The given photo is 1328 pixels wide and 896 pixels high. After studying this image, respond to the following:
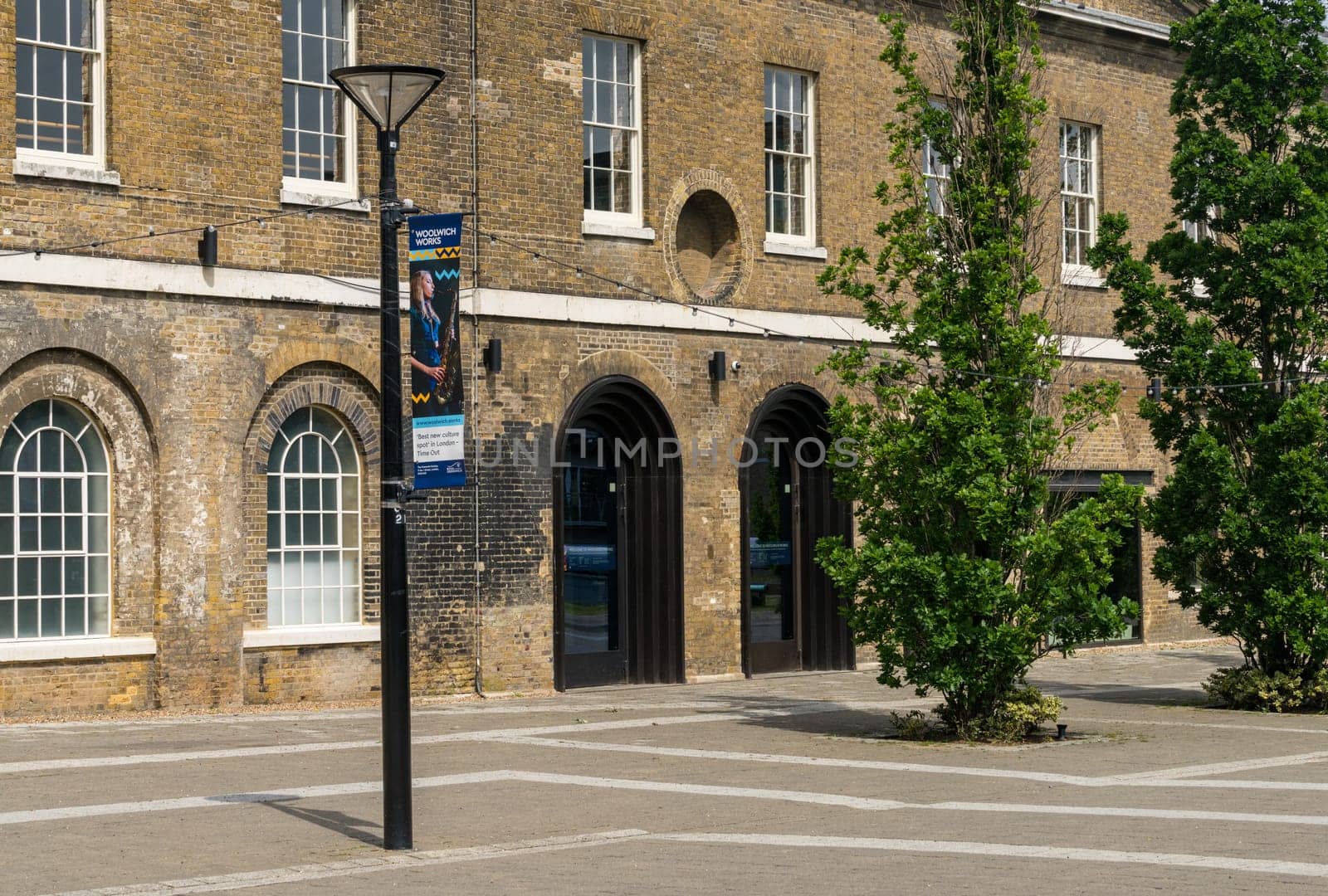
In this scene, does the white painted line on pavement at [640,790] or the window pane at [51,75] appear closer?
the white painted line on pavement at [640,790]

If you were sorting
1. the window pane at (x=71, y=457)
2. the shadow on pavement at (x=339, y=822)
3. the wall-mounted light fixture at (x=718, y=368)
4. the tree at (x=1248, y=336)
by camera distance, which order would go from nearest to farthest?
the shadow on pavement at (x=339, y=822), the window pane at (x=71, y=457), the tree at (x=1248, y=336), the wall-mounted light fixture at (x=718, y=368)

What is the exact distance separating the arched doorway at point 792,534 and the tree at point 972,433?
6.57 meters

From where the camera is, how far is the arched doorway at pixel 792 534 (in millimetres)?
22891

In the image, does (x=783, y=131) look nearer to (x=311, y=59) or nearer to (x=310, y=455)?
(x=311, y=59)

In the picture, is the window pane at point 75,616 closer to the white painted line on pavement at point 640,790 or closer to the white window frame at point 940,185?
the white painted line on pavement at point 640,790

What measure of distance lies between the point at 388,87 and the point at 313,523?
30.3ft

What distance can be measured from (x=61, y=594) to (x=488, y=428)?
4.88 meters

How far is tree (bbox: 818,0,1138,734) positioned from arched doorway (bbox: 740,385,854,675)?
6.57m

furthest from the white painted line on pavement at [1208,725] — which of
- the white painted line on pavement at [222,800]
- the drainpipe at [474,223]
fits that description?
the drainpipe at [474,223]

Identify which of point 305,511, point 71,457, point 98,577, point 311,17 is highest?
point 311,17

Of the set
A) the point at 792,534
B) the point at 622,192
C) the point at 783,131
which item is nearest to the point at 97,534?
the point at 622,192

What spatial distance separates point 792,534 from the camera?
2336 centimetres

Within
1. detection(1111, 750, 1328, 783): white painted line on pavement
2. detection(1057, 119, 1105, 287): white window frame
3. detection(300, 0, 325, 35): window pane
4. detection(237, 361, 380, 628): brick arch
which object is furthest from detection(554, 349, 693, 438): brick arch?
detection(1111, 750, 1328, 783): white painted line on pavement

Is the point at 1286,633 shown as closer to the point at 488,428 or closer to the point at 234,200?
the point at 488,428
